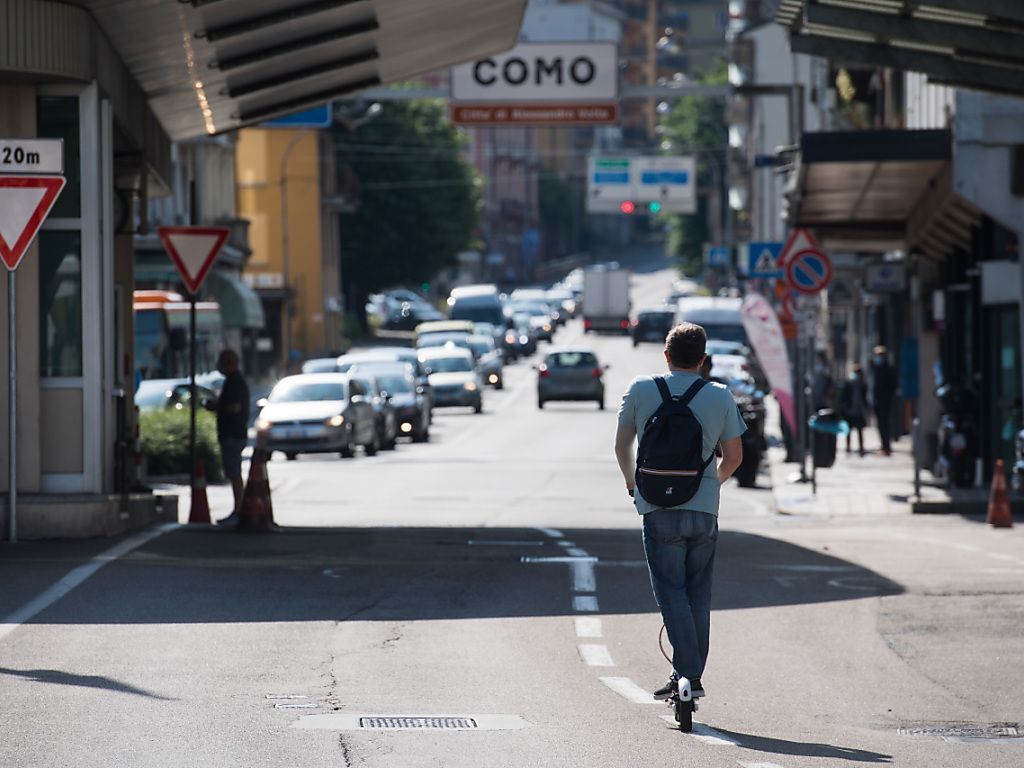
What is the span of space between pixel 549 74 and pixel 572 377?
2159cm

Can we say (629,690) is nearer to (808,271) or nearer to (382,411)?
(808,271)

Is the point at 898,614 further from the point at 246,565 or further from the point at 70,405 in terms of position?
the point at 70,405

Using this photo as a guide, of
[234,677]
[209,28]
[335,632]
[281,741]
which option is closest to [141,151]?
[209,28]

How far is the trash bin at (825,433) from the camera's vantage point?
25.8m

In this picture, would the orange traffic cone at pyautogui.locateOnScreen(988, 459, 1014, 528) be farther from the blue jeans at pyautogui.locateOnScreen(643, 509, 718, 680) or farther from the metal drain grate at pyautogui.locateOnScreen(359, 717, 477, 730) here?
the metal drain grate at pyautogui.locateOnScreen(359, 717, 477, 730)

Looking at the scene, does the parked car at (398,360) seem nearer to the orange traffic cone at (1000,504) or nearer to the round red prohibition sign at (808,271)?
the round red prohibition sign at (808,271)

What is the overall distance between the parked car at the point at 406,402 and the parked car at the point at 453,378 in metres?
10.4

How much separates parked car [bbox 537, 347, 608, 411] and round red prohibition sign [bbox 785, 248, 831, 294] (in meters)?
29.1

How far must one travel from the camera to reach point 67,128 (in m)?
16.6

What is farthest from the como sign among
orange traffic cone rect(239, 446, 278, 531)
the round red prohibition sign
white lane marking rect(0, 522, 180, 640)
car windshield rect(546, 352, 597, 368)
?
car windshield rect(546, 352, 597, 368)

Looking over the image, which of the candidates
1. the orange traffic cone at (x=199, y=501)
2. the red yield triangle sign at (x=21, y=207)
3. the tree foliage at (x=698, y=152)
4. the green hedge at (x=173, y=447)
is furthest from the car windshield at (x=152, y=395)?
the tree foliage at (x=698, y=152)

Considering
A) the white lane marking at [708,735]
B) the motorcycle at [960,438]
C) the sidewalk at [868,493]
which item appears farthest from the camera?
the motorcycle at [960,438]

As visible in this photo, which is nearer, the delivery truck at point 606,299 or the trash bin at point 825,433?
the trash bin at point 825,433

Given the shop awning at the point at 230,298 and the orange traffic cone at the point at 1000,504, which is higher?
the shop awning at the point at 230,298
